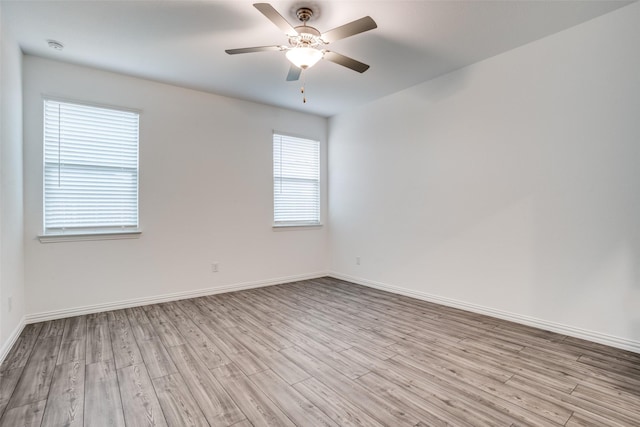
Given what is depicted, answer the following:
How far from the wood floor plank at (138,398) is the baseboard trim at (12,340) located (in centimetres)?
99

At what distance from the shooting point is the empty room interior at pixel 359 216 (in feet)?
6.84

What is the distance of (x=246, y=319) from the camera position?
133 inches

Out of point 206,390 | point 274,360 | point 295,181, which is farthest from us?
point 295,181

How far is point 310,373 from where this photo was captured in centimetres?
224

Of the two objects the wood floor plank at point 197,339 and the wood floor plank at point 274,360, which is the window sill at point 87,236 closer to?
the wood floor plank at point 197,339

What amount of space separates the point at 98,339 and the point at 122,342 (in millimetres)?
269

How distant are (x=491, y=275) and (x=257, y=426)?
9.26ft

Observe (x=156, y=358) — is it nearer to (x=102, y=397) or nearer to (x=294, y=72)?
(x=102, y=397)

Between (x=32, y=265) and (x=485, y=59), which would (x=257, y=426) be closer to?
(x=32, y=265)

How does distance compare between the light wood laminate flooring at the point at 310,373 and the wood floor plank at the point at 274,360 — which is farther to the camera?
the wood floor plank at the point at 274,360

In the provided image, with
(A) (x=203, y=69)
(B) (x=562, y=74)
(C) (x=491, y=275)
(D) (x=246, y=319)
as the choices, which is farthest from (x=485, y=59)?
(D) (x=246, y=319)

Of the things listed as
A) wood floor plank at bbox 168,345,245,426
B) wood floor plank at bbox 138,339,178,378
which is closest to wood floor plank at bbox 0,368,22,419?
wood floor plank at bbox 138,339,178,378

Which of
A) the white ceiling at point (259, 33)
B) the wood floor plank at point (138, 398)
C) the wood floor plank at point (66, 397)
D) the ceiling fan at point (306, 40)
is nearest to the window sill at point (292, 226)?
the white ceiling at point (259, 33)

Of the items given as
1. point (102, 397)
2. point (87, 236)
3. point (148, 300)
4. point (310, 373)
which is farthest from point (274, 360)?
point (87, 236)
